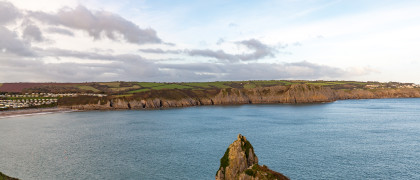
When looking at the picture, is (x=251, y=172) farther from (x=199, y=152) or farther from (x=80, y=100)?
(x=80, y=100)

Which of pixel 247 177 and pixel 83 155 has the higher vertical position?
pixel 247 177

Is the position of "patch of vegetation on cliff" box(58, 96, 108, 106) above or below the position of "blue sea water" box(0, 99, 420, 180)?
above

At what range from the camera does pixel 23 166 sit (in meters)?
47.7

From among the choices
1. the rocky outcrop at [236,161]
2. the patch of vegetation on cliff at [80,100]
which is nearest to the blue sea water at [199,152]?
the rocky outcrop at [236,161]

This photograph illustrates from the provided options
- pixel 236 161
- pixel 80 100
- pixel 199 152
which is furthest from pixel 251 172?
pixel 80 100

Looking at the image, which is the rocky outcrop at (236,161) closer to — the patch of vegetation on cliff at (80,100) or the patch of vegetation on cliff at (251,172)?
the patch of vegetation on cliff at (251,172)

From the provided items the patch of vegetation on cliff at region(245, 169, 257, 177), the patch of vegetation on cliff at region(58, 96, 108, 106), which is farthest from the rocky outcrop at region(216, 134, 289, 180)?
the patch of vegetation on cliff at region(58, 96, 108, 106)

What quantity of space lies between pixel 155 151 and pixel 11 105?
481 feet

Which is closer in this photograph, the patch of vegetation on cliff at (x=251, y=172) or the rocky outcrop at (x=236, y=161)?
the patch of vegetation on cliff at (x=251, y=172)

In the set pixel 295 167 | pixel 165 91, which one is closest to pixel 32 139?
pixel 295 167

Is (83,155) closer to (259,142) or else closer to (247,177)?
(259,142)

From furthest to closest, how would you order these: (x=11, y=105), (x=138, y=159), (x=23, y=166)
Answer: (x=11, y=105), (x=138, y=159), (x=23, y=166)

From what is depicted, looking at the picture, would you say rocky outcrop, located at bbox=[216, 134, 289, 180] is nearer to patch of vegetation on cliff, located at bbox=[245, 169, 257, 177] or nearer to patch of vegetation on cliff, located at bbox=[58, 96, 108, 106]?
patch of vegetation on cliff, located at bbox=[245, 169, 257, 177]

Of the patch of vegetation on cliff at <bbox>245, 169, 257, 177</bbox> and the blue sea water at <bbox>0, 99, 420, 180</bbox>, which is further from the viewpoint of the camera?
the blue sea water at <bbox>0, 99, 420, 180</bbox>
